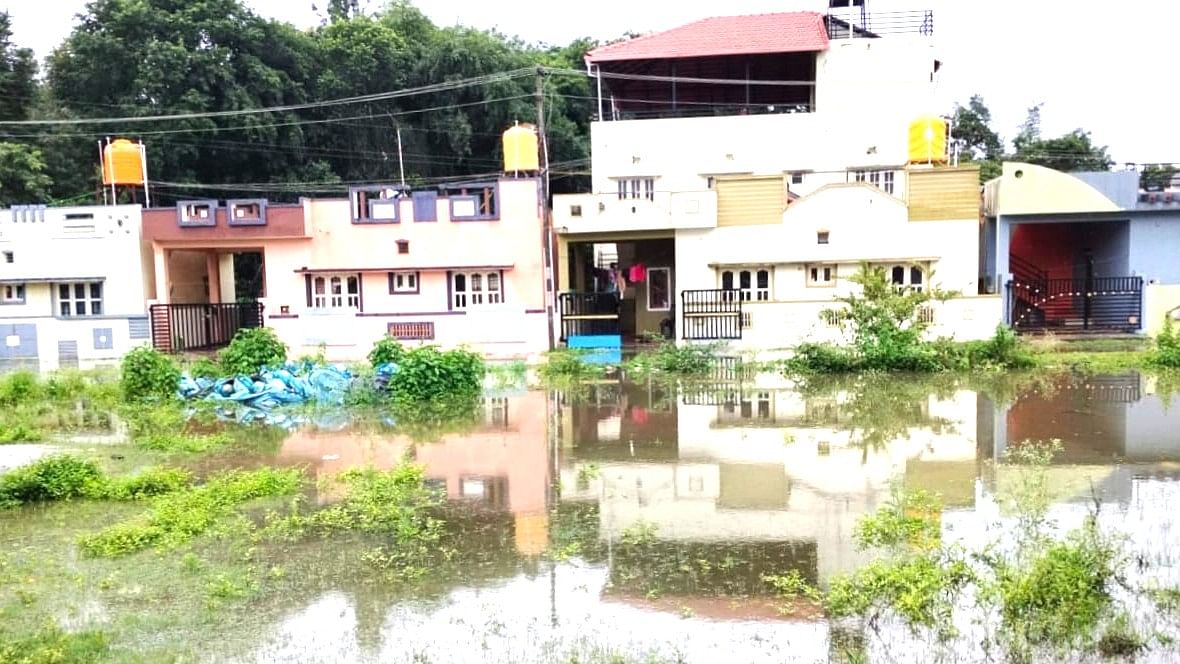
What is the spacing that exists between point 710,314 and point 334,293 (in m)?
10.6

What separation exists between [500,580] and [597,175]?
2210 cm

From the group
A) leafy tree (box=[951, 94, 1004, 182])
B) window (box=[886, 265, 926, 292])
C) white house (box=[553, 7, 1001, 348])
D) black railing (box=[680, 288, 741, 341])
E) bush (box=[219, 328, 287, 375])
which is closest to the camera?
bush (box=[219, 328, 287, 375])

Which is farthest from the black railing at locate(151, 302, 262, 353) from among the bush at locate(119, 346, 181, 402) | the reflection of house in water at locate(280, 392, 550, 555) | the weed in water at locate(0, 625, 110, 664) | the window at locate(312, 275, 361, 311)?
the weed in water at locate(0, 625, 110, 664)

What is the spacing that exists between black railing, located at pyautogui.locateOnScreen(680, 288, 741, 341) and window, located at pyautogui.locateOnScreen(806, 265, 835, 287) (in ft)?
6.67

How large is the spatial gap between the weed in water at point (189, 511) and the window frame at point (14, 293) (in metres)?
18.4

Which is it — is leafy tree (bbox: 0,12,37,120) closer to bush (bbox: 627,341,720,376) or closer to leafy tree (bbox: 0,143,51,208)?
leafy tree (bbox: 0,143,51,208)

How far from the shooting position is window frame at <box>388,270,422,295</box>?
25.1 m

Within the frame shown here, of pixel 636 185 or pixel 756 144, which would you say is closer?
pixel 756 144

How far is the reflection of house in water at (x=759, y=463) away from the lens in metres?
8.55

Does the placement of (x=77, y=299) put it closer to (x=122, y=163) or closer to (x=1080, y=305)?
(x=122, y=163)

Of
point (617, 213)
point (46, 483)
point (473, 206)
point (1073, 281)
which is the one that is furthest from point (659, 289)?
point (46, 483)

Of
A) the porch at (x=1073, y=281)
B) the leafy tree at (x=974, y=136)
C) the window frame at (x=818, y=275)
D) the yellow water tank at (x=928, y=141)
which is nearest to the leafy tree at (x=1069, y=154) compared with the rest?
the leafy tree at (x=974, y=136)

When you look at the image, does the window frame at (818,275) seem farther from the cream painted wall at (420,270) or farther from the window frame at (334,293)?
the window frame at (334,293)

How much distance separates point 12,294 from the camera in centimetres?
2545
